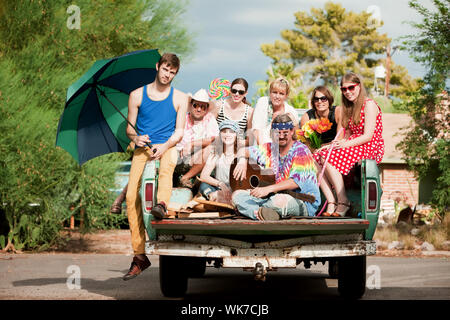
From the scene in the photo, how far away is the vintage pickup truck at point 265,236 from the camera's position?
616 centimetres

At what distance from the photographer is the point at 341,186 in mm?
7043

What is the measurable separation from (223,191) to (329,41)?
42.9 meters

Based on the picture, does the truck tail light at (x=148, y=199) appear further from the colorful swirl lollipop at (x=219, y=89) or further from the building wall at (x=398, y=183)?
the building wall at (x=398, y=183)

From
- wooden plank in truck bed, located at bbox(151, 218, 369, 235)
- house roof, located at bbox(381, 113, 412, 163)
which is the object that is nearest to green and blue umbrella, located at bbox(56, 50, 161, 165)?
wooden plank in truck bed, located at bbox(151, 218, 369, 235)

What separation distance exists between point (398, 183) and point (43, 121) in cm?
1644

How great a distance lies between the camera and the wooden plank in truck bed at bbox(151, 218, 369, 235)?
6.09 m

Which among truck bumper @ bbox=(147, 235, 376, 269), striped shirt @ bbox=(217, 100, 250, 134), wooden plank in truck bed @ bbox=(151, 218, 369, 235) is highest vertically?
striped shirt @ bbox=(217, 100, 250, 134)

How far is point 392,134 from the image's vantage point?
→ 29.1 metres

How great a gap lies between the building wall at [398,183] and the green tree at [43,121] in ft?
45.4

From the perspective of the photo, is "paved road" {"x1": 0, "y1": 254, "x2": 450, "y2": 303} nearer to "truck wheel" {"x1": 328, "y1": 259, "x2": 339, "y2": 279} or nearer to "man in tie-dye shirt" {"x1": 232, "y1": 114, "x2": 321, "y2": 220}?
"truck wheel" {"x1": 328, "y1": 259, "x2": 339, "y2": 279}

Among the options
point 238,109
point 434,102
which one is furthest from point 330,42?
point 238,109

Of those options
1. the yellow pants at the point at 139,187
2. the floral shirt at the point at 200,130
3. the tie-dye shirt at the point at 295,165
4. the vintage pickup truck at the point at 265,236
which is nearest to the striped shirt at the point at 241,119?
the floral shirt at the point at 200,130

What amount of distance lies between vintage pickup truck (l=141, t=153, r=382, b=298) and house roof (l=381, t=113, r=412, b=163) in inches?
786

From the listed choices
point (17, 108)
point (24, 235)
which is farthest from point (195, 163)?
point (24, 235)
